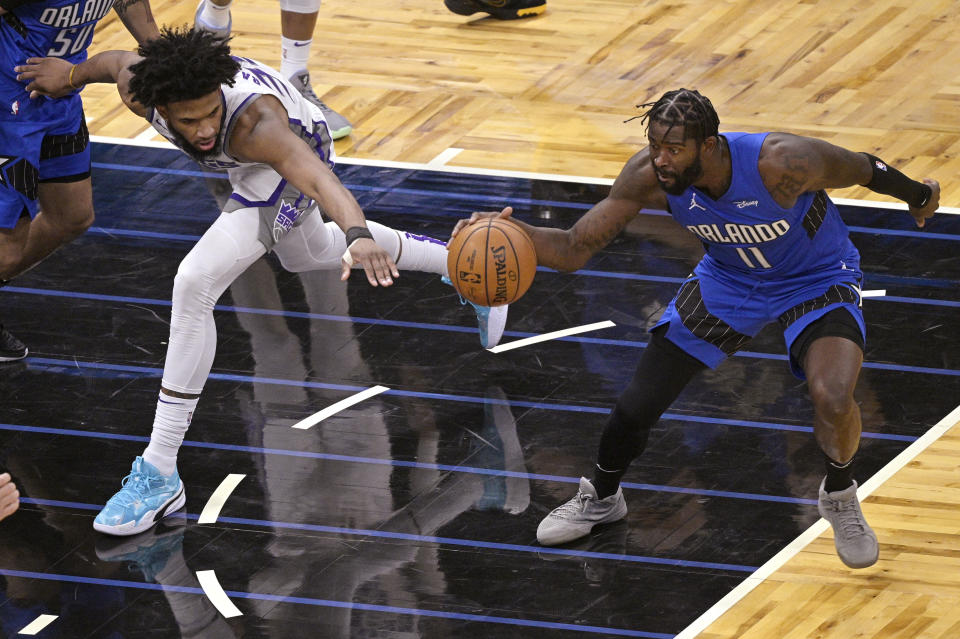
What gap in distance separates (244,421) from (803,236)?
96.4 inches

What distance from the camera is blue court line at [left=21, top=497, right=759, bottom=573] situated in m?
5.39

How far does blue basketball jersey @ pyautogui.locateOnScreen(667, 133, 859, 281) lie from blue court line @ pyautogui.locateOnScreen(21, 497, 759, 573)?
1010mm

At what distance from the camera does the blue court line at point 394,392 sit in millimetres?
6191

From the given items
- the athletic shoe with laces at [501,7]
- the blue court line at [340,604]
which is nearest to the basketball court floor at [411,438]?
the blue court line at [340,604]

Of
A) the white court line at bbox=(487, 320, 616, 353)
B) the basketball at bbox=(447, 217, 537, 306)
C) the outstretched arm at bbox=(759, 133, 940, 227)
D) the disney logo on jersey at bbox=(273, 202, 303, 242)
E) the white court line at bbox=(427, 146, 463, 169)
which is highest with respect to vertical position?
the outstretched arm at bbox=(759, 133, 940, 227)

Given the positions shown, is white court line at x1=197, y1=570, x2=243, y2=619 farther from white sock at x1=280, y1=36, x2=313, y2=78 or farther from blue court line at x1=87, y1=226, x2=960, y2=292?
white sock at x1=280, y1=36, x2=313, y2=78

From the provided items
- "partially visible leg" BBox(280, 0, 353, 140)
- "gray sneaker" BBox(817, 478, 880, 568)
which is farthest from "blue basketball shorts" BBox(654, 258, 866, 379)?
"partially visible leg" BBox(280, 0, 353, 140)

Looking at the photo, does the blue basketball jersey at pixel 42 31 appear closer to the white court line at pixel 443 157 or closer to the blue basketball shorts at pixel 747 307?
the white court line at pixel 443 157

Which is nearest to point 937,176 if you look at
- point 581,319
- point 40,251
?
point 581,319

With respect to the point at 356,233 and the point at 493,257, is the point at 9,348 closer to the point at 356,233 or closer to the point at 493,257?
the point at 356,233

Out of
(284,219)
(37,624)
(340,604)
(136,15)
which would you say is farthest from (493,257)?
(136,15)

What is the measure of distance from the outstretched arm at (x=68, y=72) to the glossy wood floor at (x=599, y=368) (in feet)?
4.04

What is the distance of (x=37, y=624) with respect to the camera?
5.17 meters

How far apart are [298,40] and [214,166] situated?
2997mm
